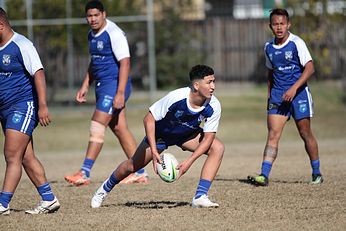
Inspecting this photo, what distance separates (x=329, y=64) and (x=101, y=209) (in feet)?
62.9

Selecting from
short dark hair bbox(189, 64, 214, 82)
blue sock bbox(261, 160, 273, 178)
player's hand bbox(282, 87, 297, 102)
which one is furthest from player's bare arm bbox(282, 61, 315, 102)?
short dark hair bbox(189, 64, 214, 82)

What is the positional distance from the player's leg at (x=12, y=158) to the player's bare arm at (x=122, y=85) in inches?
106

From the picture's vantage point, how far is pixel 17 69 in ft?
29.7

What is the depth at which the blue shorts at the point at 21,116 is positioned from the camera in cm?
898

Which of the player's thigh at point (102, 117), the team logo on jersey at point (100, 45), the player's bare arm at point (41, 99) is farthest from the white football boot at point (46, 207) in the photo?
the team logo on jersey at point (100, 45)

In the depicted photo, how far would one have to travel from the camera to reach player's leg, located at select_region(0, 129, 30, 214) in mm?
8969

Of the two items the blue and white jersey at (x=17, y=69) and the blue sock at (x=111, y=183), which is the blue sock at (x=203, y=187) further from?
the blue and white jersey at (x=17, y=69)

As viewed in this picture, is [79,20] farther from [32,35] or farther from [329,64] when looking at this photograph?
[329,64]

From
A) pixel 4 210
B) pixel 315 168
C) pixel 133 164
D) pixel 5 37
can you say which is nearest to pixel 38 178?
pixel 4 210

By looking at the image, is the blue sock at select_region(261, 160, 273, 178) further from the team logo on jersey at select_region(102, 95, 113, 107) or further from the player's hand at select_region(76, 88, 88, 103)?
the player's hand at select_region(76, 88, 88, 103)

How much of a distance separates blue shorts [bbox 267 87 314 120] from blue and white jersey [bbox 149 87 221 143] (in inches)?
89.6

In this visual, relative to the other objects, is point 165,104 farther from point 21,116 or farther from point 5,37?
point 5,37

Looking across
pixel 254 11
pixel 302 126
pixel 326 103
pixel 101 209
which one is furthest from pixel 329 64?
pixel 101 209

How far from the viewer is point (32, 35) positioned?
78.7 ft
